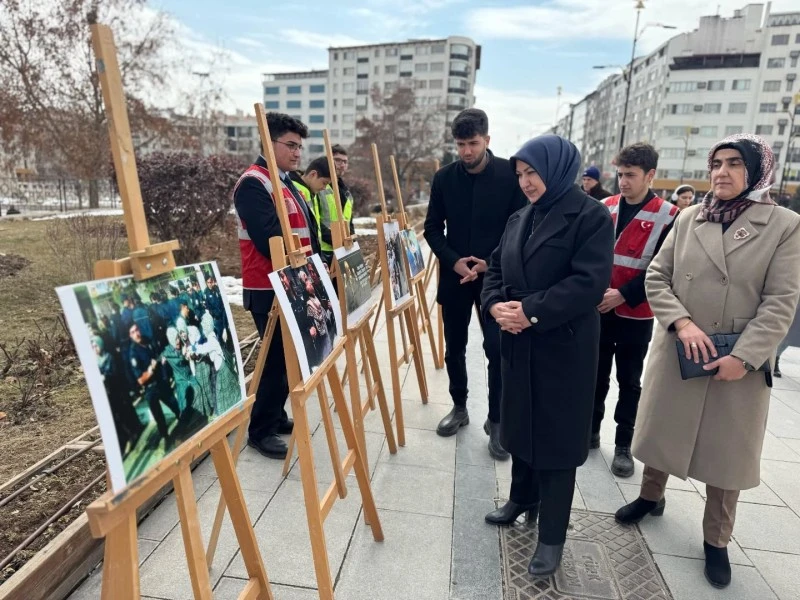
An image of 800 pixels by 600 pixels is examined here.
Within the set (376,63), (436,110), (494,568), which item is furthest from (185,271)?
(376,63)

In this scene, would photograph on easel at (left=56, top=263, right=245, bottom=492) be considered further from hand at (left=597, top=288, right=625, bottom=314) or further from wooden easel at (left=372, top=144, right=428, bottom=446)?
hand at (left=597, top=288, right=625, bottom=314)

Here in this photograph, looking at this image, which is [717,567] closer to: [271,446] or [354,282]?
[354,282]

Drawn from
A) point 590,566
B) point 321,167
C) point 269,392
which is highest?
point 321,167

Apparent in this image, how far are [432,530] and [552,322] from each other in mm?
1286

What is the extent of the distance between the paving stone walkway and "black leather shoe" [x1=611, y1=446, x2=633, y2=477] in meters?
0.06

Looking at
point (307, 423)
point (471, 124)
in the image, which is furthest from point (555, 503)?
point (471, 124)

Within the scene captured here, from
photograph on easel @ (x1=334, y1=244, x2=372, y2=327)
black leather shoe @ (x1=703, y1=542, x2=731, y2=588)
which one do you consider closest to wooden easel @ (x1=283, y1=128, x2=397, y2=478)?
photograph on easel @ (x1=334, y1=244, x2=372, y2=327)

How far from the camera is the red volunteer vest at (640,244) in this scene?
3.00m

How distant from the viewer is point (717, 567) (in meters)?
2.30

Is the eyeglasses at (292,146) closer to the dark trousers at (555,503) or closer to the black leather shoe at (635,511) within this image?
the dark trousers at (555,503)

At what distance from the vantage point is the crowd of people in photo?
1161 millimetres

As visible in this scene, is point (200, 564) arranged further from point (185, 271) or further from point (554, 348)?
point (554, 348)

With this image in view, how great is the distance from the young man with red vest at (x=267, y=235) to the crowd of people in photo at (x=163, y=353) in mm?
1354

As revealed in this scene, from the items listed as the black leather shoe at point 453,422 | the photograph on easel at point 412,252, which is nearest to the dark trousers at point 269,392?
the black leather shoe at point 453,422
